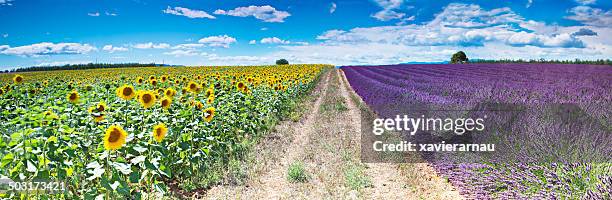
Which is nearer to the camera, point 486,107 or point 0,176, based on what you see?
point 0,176

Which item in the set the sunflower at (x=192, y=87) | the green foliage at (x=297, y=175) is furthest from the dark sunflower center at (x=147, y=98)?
the green foliage at (x=297, y=175)

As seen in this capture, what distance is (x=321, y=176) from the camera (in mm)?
4699

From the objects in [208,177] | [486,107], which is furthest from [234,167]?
[486,107]

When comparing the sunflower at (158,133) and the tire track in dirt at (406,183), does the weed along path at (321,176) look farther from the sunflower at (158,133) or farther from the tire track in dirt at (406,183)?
the sunflower at (158,133)

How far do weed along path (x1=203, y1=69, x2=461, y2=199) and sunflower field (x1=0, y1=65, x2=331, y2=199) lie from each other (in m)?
0.38

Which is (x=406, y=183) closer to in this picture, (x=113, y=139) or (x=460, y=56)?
(x=113, y=139)

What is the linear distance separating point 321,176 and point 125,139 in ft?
7.67

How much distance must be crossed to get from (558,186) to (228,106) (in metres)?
4.76

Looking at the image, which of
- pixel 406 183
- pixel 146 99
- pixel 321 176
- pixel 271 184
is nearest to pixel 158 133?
pixel 146 99

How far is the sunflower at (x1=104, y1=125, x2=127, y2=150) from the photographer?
2.88 m

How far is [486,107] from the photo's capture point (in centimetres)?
489

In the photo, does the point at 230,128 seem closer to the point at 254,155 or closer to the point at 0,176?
the point at 254,155

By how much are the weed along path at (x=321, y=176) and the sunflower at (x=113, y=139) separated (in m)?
1.51

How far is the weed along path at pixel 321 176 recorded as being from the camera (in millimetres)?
4184
